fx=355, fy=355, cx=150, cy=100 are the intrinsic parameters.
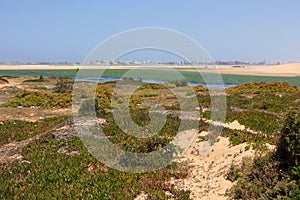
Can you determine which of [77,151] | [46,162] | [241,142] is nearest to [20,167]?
[46,162]

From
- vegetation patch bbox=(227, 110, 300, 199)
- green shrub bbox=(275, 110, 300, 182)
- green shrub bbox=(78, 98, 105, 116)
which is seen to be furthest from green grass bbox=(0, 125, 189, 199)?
green shrub bbox=(78, 98, 105, 116)

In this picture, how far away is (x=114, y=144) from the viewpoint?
14.2m

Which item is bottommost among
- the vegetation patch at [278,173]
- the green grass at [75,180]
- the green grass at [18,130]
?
the green grass at [75,180]

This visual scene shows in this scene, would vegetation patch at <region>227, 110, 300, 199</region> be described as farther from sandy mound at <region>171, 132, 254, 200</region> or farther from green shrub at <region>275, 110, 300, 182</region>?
sandy mound at <region>171, 132, 254, 200</region>

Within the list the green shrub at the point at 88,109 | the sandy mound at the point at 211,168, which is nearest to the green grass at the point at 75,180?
the sandy mound at the point at 211,168

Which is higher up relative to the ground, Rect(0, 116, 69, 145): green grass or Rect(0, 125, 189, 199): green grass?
Rect(0, 116, 69, 145): green grass

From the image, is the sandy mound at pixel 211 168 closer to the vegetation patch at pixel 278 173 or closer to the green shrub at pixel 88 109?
the vegetation patch at pixel 278 173

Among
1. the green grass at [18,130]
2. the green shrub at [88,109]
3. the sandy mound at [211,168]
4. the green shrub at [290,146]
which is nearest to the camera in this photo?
the green shrub at [290,146]

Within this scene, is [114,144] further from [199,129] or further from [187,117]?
[187,117]

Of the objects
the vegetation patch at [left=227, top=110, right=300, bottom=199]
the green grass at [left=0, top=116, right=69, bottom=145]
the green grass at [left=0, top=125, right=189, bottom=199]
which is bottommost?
the green grass at [left=0, top=125, right=189, bottom=199]

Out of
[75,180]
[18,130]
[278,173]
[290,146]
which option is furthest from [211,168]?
[18,130]

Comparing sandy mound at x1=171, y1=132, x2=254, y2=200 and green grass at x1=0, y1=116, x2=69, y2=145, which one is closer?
sandy mound at x1=171, y1=132, x2=254, y2=200

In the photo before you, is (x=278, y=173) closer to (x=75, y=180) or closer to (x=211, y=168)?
(x=211, y=168)

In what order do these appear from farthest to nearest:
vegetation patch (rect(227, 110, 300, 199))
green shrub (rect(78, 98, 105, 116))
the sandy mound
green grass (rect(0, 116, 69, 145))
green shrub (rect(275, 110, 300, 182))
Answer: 1. green shrub (rect(78, 98, 105, 116))
2. green grass (rect(0, 116, 69, 145))
3. the sandy mound
4. green shrub (rect(275, 110, 300, 182))
5. vegetation patch (rect(227, 110, 300, 199))
